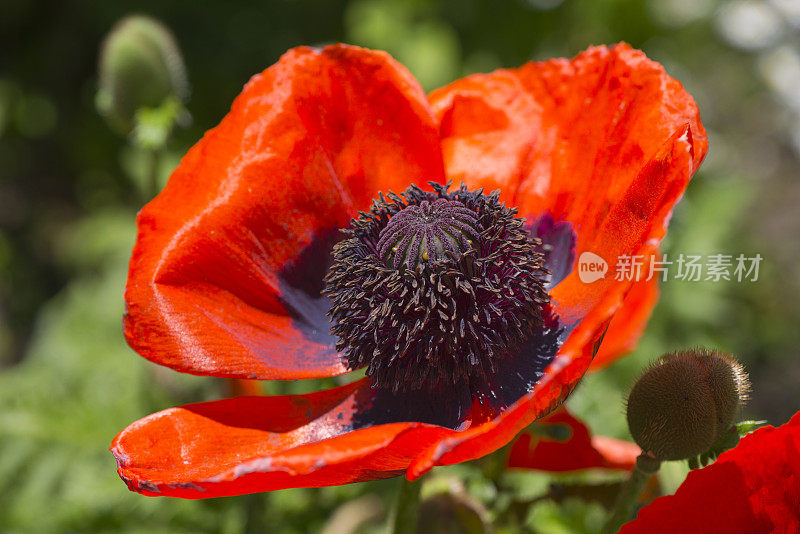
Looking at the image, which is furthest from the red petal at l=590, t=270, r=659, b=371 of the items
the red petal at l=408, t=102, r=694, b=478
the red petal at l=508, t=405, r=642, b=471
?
the red petal at l=408, t=102, r=694, b=478

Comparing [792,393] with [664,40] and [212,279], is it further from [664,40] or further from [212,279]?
[212,279]

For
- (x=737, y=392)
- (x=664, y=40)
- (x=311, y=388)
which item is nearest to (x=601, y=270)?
(x=737, y=392)

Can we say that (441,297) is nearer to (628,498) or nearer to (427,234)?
(427,234)

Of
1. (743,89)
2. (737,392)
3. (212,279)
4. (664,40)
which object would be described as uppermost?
(212,279)

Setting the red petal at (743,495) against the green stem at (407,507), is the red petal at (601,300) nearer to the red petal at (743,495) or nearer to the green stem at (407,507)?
the red petal at (743,495)

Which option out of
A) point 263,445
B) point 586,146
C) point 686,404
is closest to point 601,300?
point 686,404
